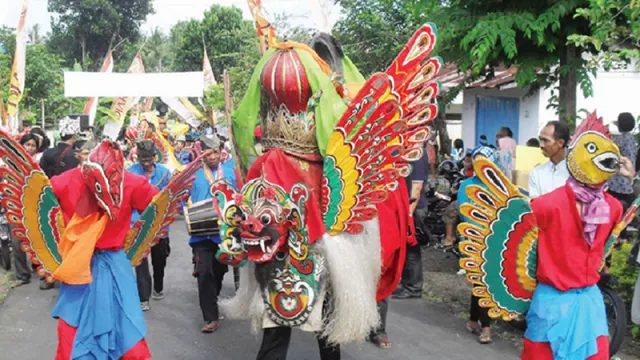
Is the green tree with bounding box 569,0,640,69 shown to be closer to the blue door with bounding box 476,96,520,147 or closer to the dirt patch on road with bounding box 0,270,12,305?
the dirt patch on road with bounding box 0,270,12,305

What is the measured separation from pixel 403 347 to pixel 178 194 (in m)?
2.45

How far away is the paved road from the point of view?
18.0 feet

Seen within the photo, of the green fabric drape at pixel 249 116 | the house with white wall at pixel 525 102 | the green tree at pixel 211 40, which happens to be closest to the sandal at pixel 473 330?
the green fabric drape at pixel 249 116

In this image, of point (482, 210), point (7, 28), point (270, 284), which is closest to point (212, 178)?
point (270, 284)

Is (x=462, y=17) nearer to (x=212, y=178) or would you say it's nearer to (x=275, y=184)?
(x=212, y=178)

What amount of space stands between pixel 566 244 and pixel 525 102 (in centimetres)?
1065

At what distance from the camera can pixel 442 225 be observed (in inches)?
390

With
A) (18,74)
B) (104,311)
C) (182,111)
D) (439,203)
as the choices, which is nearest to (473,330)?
(104,311)

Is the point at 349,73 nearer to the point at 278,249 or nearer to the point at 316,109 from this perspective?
the point at 316,109

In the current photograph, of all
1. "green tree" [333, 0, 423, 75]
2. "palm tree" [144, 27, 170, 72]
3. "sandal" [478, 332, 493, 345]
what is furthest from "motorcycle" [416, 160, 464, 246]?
"palm tree" [144, 27, 170, 72]

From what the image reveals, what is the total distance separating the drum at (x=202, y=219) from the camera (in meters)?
5.18

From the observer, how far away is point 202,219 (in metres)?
5.19

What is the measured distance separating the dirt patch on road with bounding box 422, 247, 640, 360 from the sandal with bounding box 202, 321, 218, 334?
2.41m

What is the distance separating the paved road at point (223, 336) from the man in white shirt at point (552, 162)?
152 cm
